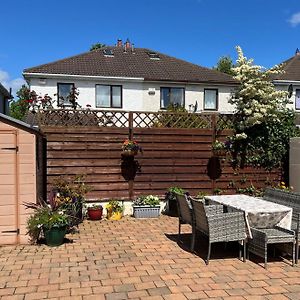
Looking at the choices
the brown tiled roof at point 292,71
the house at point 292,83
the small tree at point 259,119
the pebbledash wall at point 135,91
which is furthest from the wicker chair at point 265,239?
the brown tiled roof at point 292,71

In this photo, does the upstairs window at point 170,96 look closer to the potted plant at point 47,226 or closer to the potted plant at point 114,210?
the potted plant at point 114,210

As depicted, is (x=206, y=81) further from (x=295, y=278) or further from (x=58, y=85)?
(x=295, y=278)

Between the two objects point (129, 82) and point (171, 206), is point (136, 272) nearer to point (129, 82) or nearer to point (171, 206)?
point (171, 206)

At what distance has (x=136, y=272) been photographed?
17.1 ft

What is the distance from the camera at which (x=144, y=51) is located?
24547 mm

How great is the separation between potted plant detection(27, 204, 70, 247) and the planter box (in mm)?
2758

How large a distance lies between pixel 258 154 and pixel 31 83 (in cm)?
1311

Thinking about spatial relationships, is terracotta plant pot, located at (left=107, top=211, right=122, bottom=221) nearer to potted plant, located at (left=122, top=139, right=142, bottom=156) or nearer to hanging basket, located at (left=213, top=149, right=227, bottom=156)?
potted plant, located at (left=122, top=139, right=142, bottom=156)

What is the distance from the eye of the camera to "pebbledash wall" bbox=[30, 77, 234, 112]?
63.0 feet

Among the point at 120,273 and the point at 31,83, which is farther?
the point at 31,83

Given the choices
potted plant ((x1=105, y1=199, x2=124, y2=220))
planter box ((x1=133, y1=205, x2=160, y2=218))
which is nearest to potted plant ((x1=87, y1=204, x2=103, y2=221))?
potted plant ((x1=105, y1=199, x2=124, y2=220))

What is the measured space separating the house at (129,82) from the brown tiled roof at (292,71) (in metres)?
3.92

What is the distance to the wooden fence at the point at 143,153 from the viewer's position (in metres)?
9.05

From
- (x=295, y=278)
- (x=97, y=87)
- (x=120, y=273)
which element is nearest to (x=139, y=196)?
(x=120, y=273)
